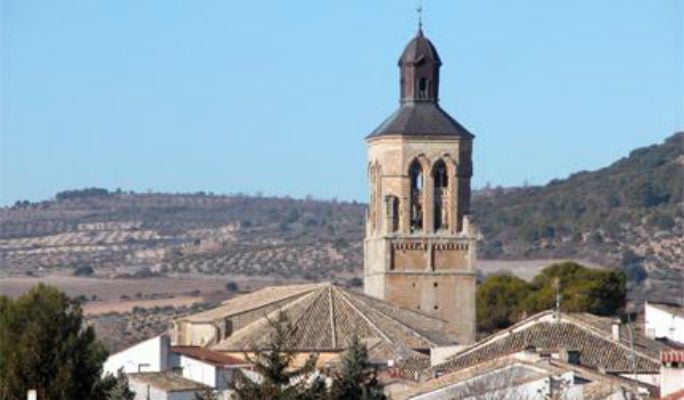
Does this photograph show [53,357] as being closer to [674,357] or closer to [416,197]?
[674,357]

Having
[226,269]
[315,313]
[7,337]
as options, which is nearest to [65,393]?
[7,337]

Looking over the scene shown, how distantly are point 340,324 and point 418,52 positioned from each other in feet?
43.8

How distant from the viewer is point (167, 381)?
55719 mm

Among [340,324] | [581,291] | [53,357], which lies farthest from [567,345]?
[581,291]

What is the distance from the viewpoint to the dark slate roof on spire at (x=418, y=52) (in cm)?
8162

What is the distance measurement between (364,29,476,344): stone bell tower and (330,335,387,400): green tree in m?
36.5

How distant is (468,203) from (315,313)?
34.0 feet

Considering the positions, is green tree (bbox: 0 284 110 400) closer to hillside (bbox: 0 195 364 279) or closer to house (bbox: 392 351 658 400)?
house (bbox: 392 351 658 400)

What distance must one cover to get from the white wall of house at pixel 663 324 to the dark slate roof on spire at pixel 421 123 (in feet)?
22.9

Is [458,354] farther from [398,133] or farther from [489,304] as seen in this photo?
[489,304]

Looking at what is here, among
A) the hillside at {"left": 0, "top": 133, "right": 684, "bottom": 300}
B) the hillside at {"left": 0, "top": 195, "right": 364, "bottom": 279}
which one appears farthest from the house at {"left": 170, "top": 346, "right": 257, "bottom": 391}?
the hillside at {"left": 0, "top": 195, "right": 364, "bottom": 279}

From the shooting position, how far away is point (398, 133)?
7988 centimetres

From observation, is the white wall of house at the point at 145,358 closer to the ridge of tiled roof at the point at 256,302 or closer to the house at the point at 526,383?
the ridge of tiled roof at the point at 256,302

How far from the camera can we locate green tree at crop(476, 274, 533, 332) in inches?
3413
